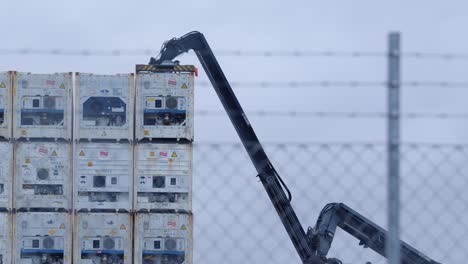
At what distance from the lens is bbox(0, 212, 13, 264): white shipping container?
10055mm

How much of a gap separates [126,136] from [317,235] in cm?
306

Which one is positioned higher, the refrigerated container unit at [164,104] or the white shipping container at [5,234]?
the refrigerated container unit at [164,104]

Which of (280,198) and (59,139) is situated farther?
(59,139)

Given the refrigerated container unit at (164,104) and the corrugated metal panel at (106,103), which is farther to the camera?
the refrigerated container unit at (164,104)

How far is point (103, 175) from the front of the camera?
9.93 metres

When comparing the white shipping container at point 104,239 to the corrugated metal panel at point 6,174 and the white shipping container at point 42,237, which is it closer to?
the white shipping container at point 42,237

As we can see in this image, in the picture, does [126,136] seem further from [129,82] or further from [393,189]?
[393,189]

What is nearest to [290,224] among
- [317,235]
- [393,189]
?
[317,235]

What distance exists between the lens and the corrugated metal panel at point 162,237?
10.1m

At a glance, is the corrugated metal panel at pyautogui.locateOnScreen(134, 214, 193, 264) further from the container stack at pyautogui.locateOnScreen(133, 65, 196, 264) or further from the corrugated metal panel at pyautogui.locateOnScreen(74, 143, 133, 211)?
the corrugated metal panel at pyautogui.locateOnScreen(74, 143, 133, 211)

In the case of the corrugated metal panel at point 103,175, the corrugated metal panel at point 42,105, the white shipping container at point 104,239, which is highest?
the corrugated metal panel at point 42,105

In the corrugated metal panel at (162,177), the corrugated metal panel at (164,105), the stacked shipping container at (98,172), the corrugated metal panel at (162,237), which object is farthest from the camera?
the corrugated metal panel at (164,105)

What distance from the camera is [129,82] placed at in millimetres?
10203

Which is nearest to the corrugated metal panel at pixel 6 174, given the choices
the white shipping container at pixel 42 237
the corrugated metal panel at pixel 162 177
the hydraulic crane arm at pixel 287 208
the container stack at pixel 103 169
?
the white shipping container at pixel 42 237
